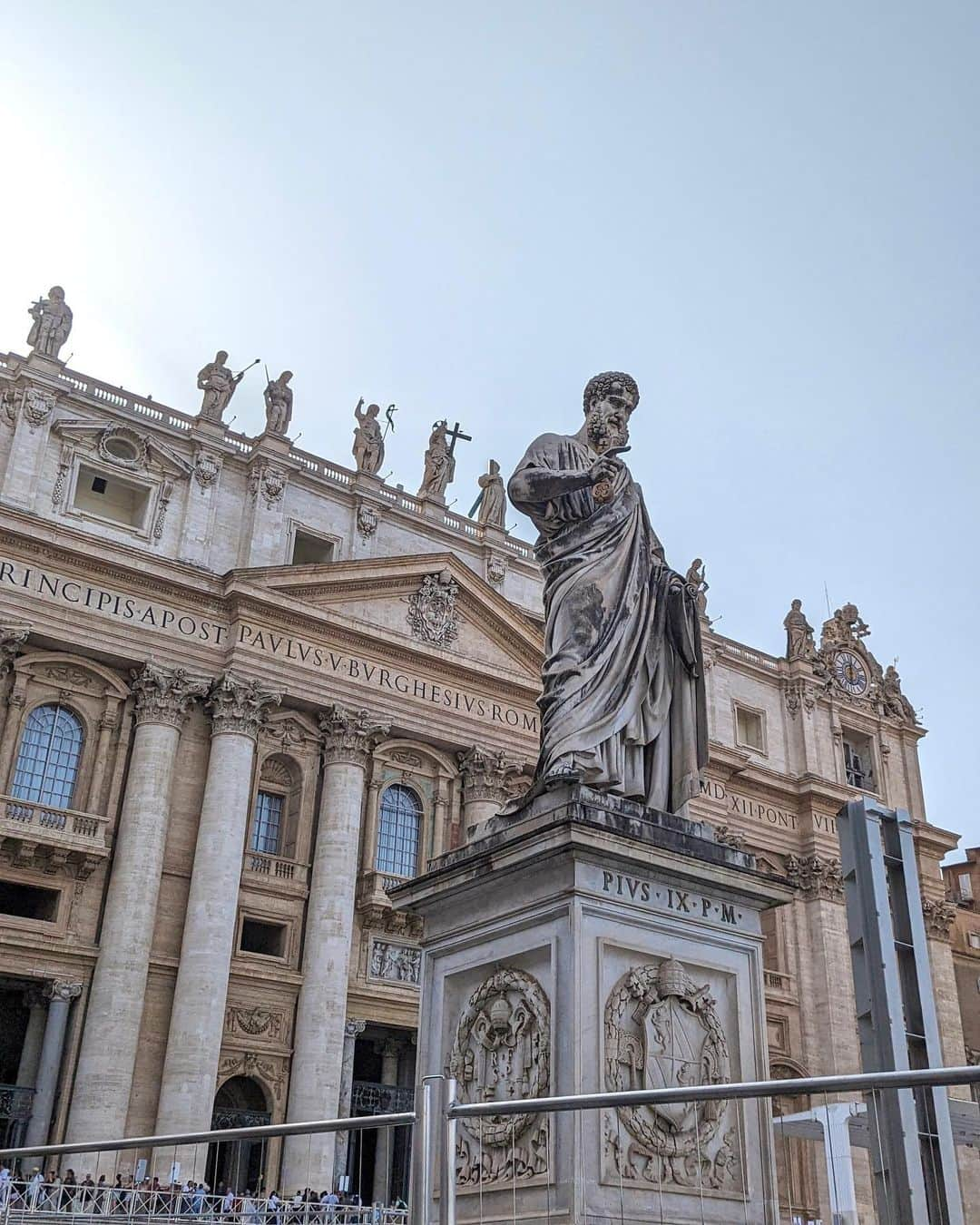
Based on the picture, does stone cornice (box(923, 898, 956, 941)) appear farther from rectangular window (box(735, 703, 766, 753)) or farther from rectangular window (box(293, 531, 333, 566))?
rectangular window (box(293, 531, 333, 566))

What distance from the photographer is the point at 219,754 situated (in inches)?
1067

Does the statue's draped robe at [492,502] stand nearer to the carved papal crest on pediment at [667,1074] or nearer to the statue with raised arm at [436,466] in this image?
the statue with raised arm at [436,466]

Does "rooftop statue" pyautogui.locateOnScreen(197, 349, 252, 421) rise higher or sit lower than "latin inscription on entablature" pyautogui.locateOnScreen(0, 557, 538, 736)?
higher

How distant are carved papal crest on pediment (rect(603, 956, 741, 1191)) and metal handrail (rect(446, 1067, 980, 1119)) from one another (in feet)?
5.20

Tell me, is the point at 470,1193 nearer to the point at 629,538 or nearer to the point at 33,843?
the point at 629,538

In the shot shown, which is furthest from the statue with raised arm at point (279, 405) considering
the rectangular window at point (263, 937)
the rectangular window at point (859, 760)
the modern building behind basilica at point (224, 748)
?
the rectangular window at point (859, 760)

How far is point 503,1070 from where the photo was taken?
6.22m

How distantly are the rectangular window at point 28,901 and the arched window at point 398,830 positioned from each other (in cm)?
731

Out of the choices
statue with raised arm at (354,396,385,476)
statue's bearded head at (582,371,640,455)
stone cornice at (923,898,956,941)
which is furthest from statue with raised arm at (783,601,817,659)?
statue's bearded head at (582,371,640,455)

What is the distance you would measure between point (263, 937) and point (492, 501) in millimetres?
13379

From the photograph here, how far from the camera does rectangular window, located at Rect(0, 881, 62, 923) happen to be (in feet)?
82.8

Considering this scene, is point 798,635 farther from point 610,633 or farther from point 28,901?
point 610,633

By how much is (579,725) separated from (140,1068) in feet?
67.3

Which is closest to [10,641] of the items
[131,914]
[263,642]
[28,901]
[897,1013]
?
[28,901]
